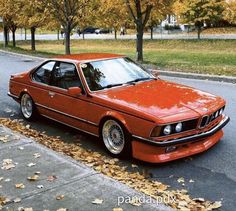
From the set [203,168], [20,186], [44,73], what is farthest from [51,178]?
[44,73]

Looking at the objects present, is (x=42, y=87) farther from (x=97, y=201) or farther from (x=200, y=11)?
(x=200, y=11)

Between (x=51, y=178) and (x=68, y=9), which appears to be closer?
(x=51, y=178)

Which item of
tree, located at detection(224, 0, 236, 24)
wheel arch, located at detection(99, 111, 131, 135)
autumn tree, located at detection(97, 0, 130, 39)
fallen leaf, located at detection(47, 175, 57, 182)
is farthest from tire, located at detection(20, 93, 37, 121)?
tree, located at detection(224, 0, 236, 24)

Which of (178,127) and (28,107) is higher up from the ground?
(178,127)

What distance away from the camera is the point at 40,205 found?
4477 millimetres

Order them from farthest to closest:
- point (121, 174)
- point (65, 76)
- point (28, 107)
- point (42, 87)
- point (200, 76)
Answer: point (200, 76), point (28, 107), point (42, 87), point (65, 76), point (121, 174)

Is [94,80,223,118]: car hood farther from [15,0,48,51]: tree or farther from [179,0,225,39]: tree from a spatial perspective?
[179,0,225,39]: tree

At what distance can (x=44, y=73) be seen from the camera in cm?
797

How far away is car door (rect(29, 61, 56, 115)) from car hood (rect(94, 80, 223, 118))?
1.55 metres

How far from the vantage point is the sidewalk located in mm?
4453

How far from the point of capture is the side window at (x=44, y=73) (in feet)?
25.6

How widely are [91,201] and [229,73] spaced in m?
10.6

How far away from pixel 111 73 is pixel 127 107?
1.24 metres

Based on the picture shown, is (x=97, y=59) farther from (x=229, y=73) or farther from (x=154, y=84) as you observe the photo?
(x=229, y=73)
